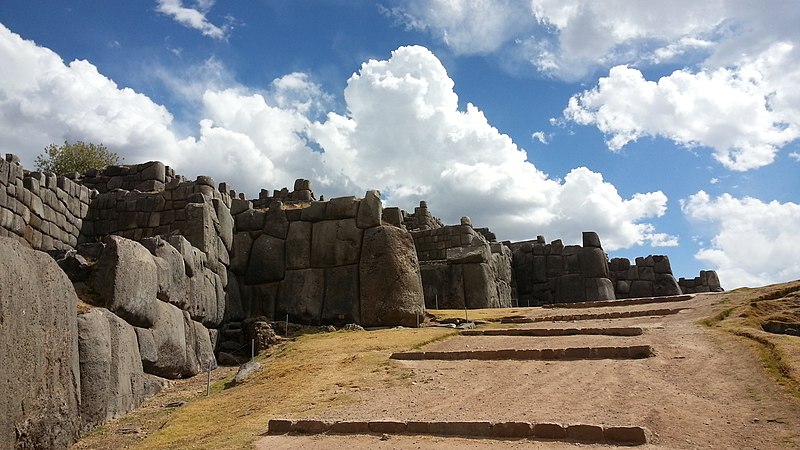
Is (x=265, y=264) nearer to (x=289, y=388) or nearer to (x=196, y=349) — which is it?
(x=196, y=349)

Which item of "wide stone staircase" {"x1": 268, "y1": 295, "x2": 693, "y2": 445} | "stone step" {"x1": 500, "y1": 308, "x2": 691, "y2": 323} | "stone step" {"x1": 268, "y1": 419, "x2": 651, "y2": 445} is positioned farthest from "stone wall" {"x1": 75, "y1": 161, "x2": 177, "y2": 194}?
"stone step" {"x1": 268, "y1": 419, "x2": 651, "y2": 445}

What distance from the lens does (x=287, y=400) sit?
29.8 feet

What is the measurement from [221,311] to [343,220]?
474 centimetres

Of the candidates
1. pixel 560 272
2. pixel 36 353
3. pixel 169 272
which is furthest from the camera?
pixel 560 272

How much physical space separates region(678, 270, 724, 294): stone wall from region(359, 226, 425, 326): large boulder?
25955 millimetres

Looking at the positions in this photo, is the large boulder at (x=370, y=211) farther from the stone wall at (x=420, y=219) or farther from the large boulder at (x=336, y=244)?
the stone wall at (x=420, y=219)

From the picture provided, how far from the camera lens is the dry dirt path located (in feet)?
20.7

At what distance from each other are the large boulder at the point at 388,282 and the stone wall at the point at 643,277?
2048 cm

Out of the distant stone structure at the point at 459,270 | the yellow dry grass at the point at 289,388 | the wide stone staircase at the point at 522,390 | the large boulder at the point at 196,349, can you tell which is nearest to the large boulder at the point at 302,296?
the yellow dry grass at the point at 289,388

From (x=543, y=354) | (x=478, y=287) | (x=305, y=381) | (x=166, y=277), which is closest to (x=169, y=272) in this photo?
(x=166, y=277)

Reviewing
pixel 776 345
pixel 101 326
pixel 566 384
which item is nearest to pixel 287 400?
pixel 101 326

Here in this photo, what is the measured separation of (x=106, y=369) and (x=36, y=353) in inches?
79.1

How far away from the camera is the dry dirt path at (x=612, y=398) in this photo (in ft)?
20.7

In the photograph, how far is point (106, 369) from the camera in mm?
8758
